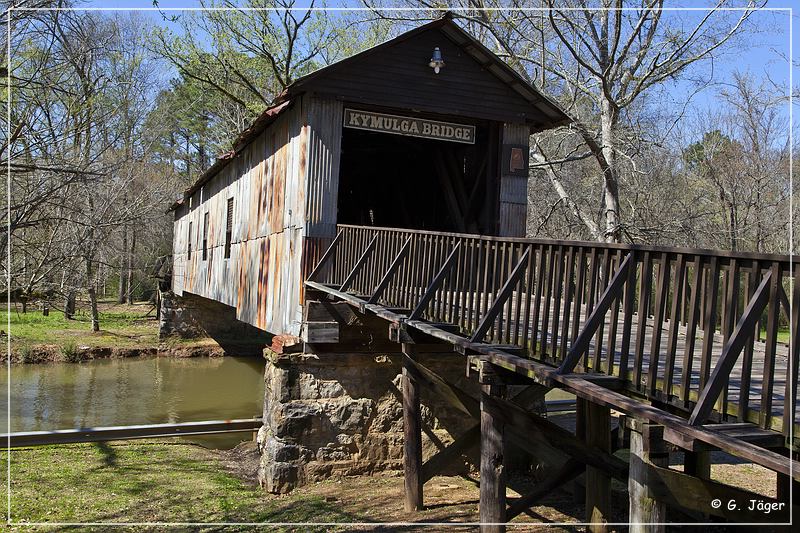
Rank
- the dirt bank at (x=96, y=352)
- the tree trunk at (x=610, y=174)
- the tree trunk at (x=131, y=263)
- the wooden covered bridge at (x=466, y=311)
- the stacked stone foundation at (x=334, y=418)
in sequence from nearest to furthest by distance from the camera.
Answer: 1. the wooden covered bridge at (x=466, y=311)
2. the stacked stone foundation at (x=334, y=418)
3. the tree trunk at (x=610, y=174)
4. the dirt bank at (x=96, y=352)
5. the tree trunk at (x=131, y=263)

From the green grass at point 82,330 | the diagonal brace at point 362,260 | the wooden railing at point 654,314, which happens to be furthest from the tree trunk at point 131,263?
the wooden railing at point 654,314

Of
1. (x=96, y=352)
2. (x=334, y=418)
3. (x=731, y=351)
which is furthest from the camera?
(x=96, y=352)

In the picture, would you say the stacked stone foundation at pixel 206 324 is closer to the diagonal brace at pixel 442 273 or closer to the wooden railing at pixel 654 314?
the wooden railing at pixel 654 314

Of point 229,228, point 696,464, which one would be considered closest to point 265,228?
point 229,228

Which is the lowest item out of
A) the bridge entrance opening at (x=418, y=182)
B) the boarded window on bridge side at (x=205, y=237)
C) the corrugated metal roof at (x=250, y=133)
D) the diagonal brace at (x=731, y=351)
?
the diagonal brace at (x=731, y=351)

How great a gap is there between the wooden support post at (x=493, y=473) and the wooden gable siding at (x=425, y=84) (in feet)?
18.6

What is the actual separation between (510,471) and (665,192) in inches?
768

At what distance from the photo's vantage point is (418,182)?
1514 centimetres

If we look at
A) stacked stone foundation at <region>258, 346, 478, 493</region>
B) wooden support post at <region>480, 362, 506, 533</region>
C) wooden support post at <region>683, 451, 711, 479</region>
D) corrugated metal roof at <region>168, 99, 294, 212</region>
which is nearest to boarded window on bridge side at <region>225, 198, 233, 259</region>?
corrugated metal roof at <region>168, 99, 294, 212</region>

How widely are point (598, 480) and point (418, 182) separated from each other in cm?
867

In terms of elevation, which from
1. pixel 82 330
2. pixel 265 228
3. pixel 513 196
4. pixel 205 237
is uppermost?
pixel 513 196

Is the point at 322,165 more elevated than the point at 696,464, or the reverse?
the point at 322,165

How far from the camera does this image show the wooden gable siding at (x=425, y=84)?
10.6 meters

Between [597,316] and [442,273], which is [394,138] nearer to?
[442,273]
